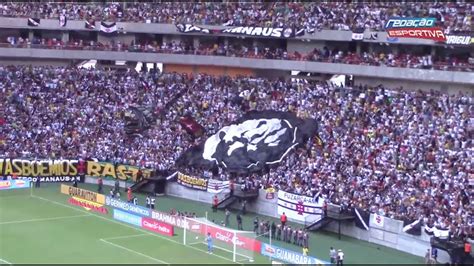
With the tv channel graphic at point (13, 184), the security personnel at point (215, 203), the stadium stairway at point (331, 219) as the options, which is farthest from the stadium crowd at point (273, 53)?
the tv channel graphic at point (13, 184)

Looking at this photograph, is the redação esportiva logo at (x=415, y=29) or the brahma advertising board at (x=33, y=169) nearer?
the redação esportiva logo at (x=415, y=29)

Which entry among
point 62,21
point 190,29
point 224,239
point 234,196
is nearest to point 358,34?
point 190,29

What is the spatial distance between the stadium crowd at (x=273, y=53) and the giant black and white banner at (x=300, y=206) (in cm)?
1293

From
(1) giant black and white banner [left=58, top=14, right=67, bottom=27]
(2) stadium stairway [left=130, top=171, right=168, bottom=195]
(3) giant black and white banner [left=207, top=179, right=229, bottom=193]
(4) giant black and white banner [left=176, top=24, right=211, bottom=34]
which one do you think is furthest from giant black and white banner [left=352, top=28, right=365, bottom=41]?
(1) giant black and white banner [left=58, top=14, right=67, bottom=27]

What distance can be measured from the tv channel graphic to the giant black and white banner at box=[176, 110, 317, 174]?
33.1ft

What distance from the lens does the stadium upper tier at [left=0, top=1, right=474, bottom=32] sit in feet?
182

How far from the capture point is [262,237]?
43469 mm

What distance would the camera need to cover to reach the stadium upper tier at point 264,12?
182ft

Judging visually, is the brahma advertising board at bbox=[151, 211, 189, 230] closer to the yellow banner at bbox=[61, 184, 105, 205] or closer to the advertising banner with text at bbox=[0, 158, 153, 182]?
the yellow banner at bbox=[61, 184, 105, 205]

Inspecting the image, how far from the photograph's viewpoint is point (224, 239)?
3950 cm

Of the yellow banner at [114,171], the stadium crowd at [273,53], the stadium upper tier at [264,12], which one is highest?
the stadium upper tier at [264,12]

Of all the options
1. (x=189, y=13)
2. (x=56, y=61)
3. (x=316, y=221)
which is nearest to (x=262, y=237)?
(x=316, y=221)

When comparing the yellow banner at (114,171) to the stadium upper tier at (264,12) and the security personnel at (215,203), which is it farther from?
the stadium upper tier at (264,12)

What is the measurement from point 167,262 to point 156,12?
34.3m
